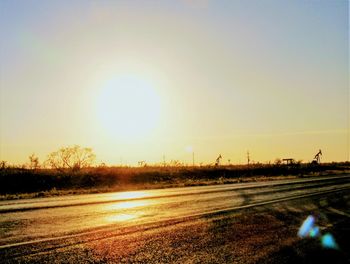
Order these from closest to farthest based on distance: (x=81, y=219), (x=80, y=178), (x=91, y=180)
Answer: (x=81, y=219), (x=80, y=178), (x=91, y=180)

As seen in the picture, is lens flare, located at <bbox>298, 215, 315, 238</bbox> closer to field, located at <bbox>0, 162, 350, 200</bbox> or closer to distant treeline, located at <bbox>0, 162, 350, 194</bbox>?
field, located at <bbox>0, 162, 350, 200</bbox>

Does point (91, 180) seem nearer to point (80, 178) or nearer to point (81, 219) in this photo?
point (80, 178)

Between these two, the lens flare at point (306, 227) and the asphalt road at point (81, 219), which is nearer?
the asphalt road at point (81, 219)

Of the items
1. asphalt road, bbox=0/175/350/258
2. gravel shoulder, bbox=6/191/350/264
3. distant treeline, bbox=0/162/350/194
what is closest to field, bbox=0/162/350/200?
distant treeline, bbox=0/162/350/194

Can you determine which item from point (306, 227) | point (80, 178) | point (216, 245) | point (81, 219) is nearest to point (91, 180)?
point (80, 178)

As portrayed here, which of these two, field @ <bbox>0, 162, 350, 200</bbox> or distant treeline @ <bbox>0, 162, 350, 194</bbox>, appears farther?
distant treeline @ <bbox>0, 162, 350, 194</bbox>

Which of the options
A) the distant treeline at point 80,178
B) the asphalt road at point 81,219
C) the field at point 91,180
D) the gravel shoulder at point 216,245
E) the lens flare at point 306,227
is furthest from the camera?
the distant treeline at point 80,178

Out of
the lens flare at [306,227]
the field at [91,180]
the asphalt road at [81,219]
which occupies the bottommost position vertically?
the lens flare at [306,227]

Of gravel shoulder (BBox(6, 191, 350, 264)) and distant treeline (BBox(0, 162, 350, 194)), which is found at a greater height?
distant treeline (BBox(0, 162, 350, 194))

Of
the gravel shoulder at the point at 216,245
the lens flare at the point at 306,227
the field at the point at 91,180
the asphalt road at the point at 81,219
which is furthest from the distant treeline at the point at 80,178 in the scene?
the lens flare at the point at 306,227

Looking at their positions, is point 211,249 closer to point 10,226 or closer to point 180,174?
point 10,226

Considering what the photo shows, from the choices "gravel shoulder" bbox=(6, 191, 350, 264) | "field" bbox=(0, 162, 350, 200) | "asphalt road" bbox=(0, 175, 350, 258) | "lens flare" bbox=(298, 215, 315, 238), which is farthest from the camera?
"field" bbox=(0, 162, 350, 200)

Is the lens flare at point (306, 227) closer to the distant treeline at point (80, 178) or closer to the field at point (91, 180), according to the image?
the field at point (91, 180)

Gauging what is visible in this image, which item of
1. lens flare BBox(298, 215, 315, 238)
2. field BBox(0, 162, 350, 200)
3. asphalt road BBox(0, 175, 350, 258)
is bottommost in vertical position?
lens flare BBox(298, 215, 315, 238)
